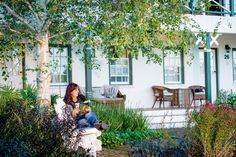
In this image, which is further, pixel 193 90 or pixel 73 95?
pixel 193 90

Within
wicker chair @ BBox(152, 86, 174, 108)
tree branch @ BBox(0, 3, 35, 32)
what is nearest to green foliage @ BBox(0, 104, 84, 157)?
tree branch @ BBox(0, 3, 35, 32)

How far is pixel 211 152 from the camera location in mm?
6930

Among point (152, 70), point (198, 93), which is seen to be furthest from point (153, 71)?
point (198, 93)

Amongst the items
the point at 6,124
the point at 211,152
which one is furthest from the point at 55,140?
the point at 211,152

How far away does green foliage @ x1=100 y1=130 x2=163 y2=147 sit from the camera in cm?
965

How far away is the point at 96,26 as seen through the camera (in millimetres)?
8461

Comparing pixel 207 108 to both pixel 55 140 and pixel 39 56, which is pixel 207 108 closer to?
pixel 55 140

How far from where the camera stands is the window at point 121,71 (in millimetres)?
16689

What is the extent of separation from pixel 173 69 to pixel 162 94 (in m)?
1.87

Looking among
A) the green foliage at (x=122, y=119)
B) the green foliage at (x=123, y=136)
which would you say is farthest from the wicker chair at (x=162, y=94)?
the green foliage at (x=123, y=136)

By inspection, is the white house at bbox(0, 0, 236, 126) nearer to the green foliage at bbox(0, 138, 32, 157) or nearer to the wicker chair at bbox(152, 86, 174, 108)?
the wicker chair at bbox(152, 86, 174, 108)

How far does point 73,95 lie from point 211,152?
3661 mm

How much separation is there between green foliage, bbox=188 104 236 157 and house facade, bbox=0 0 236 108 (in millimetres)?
7509

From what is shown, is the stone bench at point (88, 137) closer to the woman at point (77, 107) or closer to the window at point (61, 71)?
the woman at point (77, 107)
